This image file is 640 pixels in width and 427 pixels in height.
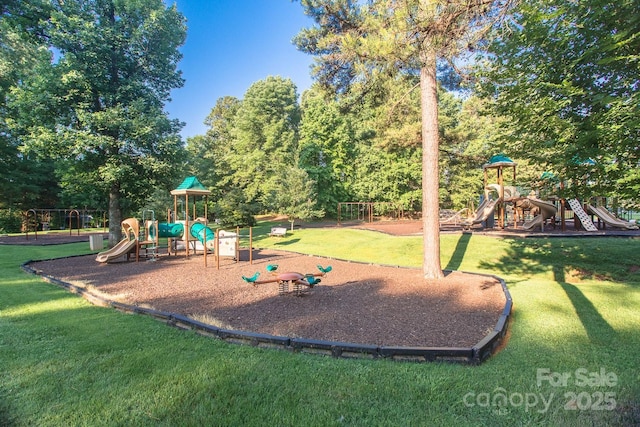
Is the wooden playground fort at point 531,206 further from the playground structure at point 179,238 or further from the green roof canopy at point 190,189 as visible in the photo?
the green roof canopy at point 190,189

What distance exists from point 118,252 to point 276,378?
31.4 ft

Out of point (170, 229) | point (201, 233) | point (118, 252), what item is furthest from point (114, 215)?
point (201, 233)

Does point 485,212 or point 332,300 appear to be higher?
point 485,212

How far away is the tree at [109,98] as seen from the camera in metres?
11.8

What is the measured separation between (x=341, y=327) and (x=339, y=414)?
1949 mm

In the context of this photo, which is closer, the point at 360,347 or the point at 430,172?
the point at 360,347

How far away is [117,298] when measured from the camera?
6.11m

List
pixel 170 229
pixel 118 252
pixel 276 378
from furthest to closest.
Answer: pixel 170 229 < pixel 118 252 < pixel 276 378

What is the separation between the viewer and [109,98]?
12.9 meters

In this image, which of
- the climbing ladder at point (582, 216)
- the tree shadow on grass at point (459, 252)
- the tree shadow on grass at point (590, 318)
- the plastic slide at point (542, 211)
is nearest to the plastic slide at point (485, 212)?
the plastic slide at point (542, 211)

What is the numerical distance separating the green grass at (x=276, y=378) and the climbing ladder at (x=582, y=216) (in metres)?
10.1

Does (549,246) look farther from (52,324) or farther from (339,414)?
(52,324)

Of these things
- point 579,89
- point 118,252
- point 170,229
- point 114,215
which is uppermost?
point 579,89

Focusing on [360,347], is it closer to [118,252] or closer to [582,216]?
[118,252]
